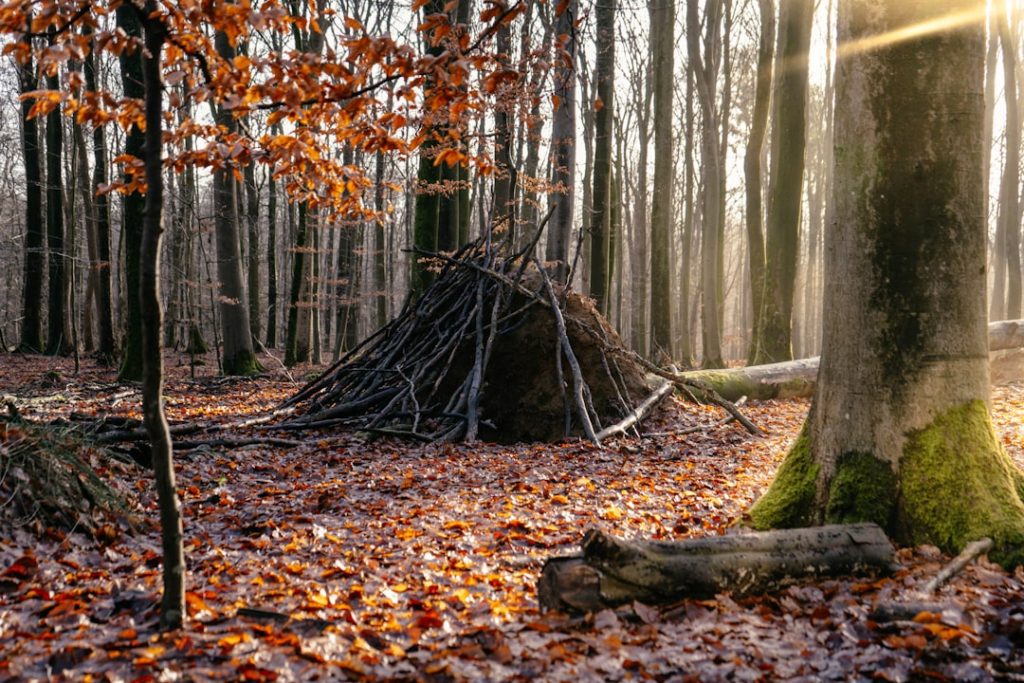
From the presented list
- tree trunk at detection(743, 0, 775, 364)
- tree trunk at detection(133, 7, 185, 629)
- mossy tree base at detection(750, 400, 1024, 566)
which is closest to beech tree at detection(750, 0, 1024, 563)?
mossy tree base at detection(750, 400, 1024, 566)

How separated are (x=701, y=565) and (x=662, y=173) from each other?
12.4 metres

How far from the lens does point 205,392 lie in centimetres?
1113

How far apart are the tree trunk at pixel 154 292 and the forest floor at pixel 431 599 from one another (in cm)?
43

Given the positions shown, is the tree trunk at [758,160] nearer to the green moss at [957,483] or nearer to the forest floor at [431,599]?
the forest floor at [431,599]

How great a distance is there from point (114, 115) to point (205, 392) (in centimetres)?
886

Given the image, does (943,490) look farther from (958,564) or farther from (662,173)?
(662,173)

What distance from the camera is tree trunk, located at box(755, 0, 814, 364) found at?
11805mm

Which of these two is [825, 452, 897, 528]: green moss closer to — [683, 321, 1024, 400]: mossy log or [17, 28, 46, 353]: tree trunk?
[683, 321, 1024, 400]: mossy log

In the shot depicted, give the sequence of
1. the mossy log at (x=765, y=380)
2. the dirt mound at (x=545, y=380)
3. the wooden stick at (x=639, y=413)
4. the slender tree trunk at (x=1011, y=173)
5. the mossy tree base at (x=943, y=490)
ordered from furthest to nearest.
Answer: the slender tree trunk at (x=1011, y=173)
the mossy log at (x=765, y=380)
the dirt mound at (x=545, y=380)
the wooden stick at (x=639, y=413)
the mossy tree base at (x=943, y=490)

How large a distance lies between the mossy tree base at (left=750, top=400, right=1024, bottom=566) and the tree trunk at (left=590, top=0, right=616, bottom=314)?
9.46 m

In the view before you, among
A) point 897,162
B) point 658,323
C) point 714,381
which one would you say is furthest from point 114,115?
point 658,323

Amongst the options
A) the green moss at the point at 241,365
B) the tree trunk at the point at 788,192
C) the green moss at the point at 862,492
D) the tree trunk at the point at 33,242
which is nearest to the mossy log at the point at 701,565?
the green moss at the point at 862,492

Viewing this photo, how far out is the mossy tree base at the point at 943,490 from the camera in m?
3.37

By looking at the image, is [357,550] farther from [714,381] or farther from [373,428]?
[714,381]
